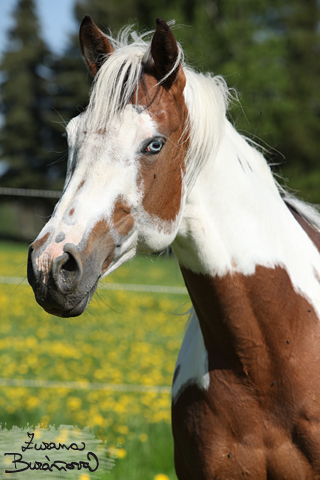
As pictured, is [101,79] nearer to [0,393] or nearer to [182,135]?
[182,135]

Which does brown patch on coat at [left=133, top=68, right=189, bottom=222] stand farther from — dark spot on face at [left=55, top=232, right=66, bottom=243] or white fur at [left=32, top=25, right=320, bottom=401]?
dark spot on face at [left=55, top=232, right=66, bottom=243]

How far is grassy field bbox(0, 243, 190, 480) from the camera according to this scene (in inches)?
118

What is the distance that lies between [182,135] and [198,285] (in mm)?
519

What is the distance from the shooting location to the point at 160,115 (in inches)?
59.0

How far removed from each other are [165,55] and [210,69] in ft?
58.8

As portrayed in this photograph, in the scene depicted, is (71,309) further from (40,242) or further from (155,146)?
(155,146)

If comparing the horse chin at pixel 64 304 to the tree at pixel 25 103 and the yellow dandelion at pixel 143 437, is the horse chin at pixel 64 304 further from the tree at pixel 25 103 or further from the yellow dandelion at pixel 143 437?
the tree at pixel 25 103

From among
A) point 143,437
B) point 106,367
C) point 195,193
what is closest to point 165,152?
point 195,193

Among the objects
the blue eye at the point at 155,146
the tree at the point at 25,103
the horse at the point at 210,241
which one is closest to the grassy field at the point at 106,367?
the horse at the point at 210,241

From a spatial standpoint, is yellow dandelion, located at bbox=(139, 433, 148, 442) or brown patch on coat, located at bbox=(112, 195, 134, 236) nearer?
brown patch on coat, located at bbox=(112, 195, 134, 236)

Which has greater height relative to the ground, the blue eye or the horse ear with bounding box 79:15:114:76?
the horse ear with bounding box 79:15:114:76
